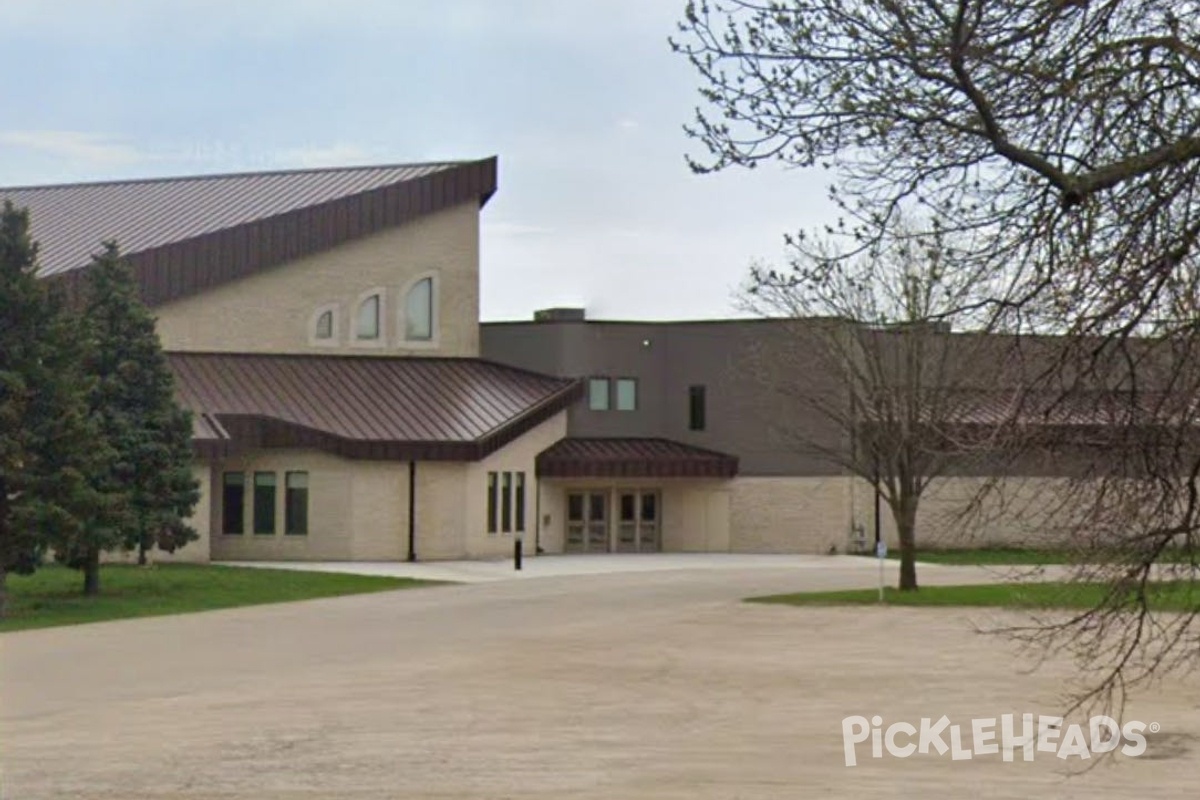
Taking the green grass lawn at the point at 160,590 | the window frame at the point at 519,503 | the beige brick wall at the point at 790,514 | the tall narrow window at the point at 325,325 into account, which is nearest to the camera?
the green grass lawn at the point at 160,590

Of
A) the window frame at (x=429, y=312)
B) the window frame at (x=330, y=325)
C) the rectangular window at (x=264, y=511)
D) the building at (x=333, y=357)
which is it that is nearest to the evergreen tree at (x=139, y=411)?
the building at (x=333, y=357)

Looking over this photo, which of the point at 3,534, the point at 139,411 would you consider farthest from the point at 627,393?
the point at 3,534

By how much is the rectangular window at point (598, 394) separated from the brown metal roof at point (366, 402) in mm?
2825

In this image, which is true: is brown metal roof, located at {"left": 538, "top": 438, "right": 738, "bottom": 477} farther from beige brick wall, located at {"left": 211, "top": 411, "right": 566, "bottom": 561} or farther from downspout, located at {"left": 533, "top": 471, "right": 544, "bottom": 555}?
beige brick wall, located at {"left": 211, "top": 411, "right": 566, "bottom": 561}

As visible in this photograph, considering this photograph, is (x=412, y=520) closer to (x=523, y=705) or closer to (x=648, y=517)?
(x=648, y=517)

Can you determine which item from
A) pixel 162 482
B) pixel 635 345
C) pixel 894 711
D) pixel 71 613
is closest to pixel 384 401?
pixel 635 345

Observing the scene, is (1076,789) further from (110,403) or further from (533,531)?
(533,531)

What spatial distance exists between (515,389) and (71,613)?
2406cm

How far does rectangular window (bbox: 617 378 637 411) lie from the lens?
60.8 m

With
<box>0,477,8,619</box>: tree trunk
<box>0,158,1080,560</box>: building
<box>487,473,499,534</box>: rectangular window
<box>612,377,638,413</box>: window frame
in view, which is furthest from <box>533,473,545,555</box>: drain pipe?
<box>0,477,8,619</box>: tree trunk

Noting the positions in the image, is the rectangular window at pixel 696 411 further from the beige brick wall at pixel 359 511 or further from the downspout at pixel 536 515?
the beige brick wall at pixel 359 511

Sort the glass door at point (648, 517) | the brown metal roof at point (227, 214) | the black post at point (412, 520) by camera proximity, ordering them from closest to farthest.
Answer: the black post at point (412, 520), the brown metal roof at point (227, 214), the glass door at point (648, 517)

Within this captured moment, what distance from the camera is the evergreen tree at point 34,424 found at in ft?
106

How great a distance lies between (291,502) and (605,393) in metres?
14.1
